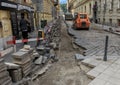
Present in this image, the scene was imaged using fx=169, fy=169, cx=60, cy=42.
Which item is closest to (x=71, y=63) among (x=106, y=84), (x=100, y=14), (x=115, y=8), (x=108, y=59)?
(x=108, y=59)

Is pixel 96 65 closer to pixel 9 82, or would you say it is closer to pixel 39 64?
pixel 39 64

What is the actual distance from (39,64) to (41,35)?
339cm

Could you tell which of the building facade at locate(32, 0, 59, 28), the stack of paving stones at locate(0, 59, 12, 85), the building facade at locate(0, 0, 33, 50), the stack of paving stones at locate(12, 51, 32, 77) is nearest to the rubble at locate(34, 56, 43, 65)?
the stack of paving stones at locate(12, 51, 32, 77)

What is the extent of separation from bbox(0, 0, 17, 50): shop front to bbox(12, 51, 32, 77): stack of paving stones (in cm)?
345

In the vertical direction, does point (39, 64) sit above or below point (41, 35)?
below

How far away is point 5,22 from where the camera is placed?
9.87m

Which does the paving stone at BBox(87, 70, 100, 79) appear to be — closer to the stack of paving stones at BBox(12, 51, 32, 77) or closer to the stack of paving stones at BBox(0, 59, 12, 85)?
the stack of paving stones at BBox(12, 51, 32, 77)

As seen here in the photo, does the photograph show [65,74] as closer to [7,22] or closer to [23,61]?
[23,61]

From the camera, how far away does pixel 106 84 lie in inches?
182

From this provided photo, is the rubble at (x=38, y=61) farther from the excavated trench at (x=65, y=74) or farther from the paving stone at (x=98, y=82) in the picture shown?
the paving stone at (x=98, y=82)

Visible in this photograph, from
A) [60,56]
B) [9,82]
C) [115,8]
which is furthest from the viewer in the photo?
[115,8]

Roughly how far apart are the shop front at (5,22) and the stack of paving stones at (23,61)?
11.3 feet

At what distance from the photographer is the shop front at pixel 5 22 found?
345 inches

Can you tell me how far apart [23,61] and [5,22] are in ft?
18.3
